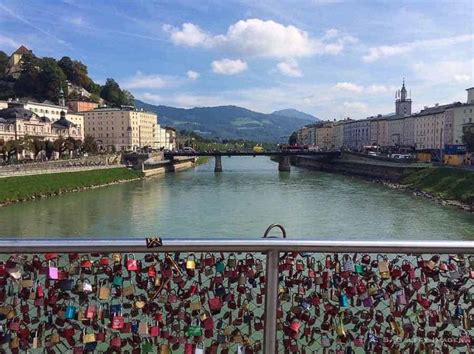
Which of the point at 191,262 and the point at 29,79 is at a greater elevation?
the point at 29,79

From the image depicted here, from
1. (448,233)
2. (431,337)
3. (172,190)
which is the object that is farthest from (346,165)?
(431,337)

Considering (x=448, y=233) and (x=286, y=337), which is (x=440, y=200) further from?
(x=286, y=337)

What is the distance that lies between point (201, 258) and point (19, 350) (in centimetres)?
95

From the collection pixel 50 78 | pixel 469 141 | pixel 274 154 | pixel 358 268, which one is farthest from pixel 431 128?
pixel 358 268

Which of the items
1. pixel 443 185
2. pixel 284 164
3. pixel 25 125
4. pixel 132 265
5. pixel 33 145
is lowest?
pixel 443 185

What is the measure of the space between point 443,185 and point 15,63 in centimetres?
8450

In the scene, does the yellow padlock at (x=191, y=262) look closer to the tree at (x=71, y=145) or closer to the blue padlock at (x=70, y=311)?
the blue padlock at (x=70, y=311)

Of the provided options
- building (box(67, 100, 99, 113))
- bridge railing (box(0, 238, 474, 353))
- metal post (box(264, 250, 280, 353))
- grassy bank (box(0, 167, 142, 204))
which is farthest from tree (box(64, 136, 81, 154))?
metal post (box(264, 250, 280, 353))

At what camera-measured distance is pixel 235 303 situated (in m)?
2.26

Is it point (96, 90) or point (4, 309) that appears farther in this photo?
point (96, 90)

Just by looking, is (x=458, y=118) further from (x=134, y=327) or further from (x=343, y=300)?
(x=134, y=327)

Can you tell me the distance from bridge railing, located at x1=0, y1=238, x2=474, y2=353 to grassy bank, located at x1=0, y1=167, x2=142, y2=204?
2844cm

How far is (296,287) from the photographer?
228 centimetres

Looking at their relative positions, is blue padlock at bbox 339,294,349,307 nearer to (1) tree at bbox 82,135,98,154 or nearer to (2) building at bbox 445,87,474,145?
(1) tree at bbox 82,135,98,154
